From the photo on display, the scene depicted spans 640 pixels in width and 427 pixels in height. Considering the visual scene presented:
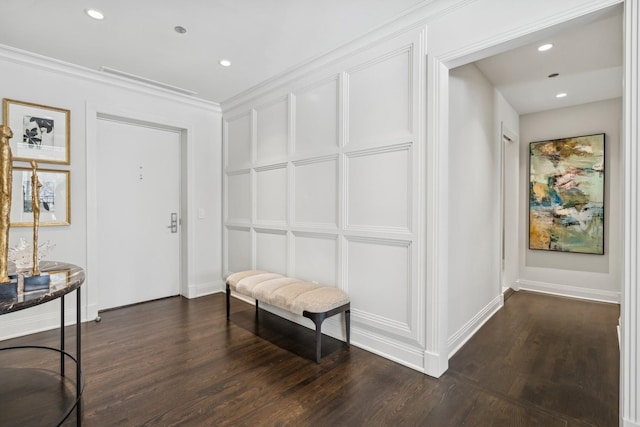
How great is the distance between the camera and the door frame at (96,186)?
3.28 meters

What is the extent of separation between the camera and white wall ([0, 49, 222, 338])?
9.62ft

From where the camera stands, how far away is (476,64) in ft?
9.59

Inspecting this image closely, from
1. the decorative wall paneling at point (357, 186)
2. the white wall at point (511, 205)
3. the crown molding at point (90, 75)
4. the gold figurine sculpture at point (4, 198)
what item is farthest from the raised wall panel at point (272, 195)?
the white wall at point (511, 205)

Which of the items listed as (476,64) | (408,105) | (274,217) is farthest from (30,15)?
(476,64)

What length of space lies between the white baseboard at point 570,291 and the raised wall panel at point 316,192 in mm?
3372

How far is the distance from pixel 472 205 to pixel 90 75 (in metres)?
4.12

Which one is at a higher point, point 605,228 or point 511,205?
point 511,205

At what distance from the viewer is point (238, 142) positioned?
13.5 ft

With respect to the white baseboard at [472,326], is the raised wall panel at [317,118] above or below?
above

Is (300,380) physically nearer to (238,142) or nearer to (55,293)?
(55,293)

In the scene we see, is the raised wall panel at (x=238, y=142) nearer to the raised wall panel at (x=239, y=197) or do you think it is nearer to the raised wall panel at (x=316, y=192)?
the raised wall panel at (x=239, y=197)

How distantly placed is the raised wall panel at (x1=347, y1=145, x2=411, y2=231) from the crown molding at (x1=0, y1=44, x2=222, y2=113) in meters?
2.57

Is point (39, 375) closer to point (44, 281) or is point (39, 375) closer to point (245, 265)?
point (44, 281)

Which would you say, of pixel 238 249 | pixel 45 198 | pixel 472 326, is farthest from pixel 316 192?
pixel 45 198
